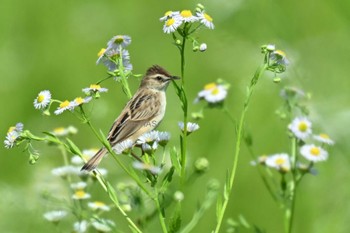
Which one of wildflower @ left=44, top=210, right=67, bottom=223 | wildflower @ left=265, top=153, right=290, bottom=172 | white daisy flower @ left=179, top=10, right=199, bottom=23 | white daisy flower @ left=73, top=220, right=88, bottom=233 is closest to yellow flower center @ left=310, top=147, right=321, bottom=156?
wildflower @ left=265, top=153, right=290, bottom=172

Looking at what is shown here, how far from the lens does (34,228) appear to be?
14.4 feet

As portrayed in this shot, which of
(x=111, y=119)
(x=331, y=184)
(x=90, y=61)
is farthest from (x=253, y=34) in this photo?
(x=331, y=184)

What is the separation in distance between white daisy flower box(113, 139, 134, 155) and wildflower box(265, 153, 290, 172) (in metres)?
0.58

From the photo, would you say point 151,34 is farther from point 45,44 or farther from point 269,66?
point 269,66

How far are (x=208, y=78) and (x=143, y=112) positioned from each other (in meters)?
2.96

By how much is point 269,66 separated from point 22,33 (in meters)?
4.73

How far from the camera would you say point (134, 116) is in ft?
13.1

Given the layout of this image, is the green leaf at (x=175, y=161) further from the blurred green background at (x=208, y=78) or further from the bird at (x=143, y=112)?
the blurred green background at (x=208, y=78)

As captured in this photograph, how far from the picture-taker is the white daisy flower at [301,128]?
3.38 m

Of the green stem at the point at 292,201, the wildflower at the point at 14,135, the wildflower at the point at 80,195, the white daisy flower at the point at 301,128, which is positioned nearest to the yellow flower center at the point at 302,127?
the white daisy flower at the point at 301,128

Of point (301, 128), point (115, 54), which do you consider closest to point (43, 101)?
point (115, 54)

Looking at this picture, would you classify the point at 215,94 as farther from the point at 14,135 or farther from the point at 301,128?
the point at 14,135

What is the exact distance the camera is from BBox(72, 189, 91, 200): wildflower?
371 cm

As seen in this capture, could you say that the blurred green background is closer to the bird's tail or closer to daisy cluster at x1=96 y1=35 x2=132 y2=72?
the bird's tail
